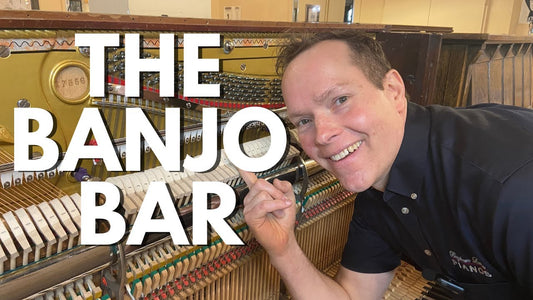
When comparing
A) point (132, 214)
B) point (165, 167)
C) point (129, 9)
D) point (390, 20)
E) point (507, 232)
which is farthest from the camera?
point (390, 20)

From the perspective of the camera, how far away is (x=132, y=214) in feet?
3.67

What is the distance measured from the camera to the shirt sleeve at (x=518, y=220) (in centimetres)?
92

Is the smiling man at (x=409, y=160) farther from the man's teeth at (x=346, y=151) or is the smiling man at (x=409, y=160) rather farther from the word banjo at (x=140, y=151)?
the word banjo at (x=140, y=151)

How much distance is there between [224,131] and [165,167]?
0.31 m

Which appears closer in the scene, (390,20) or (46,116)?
(46,116)

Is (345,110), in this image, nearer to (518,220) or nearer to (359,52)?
(359,52)

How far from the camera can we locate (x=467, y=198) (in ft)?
3.47

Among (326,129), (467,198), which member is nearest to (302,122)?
(326,129)

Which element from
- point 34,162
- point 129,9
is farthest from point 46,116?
point 129,9

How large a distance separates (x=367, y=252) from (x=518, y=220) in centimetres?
64

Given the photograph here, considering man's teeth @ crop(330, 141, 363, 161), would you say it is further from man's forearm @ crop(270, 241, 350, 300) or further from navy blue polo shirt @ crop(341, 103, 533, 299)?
man's forearm @ crop(270, 241, 350, 300)

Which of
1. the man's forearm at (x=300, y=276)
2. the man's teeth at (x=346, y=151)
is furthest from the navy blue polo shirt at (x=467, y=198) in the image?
the man's forearm at (x=300, y=276)

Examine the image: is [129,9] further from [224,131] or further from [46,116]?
[46,116]

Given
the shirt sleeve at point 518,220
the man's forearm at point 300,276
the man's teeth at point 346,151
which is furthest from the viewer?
the man's forearm at point 300,276
